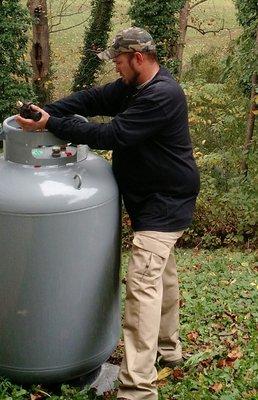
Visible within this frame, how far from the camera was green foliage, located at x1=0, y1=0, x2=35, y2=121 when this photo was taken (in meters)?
16.0

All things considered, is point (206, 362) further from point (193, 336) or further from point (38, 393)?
point (38, 393)

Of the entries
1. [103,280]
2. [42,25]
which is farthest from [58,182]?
[42,25]

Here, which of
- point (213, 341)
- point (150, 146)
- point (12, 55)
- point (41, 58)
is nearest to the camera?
point (150, 146)

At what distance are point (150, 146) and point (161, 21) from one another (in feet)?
46.0

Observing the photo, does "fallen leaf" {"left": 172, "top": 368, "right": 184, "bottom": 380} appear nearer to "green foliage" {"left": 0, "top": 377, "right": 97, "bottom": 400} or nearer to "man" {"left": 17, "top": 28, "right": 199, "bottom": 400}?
"man" {"left": 17, "top": 28, "right": 199, "bottom": 400}

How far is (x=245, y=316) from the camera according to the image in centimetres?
491

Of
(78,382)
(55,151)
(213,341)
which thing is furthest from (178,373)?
(55,151)

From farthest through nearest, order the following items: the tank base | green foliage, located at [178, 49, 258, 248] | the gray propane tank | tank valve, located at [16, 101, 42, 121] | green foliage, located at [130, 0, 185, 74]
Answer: green foliage, located at [130, 0, 185, 74]
green foliage, located at [178, 49, 258, 248]
the tank base
tank valve, located at [16, 101, 42, 121]
the gray propane tank

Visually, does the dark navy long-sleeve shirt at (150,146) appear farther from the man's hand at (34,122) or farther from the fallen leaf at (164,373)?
the fallen leaf at (164,373)

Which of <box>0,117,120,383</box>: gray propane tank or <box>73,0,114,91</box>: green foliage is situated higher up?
<box>0,117,120,383</box>: gray propane tank

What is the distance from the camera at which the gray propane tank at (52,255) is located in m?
3.46

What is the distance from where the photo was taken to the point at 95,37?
22.4m

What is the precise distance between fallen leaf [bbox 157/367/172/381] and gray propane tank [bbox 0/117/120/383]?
524mm

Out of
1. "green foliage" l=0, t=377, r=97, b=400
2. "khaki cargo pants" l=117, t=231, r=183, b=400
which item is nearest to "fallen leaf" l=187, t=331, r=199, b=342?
"khaki cargo pants" l=117, t=231, r=183, b=400
